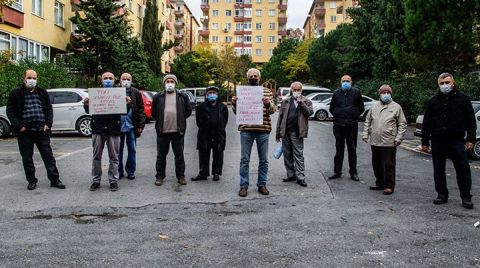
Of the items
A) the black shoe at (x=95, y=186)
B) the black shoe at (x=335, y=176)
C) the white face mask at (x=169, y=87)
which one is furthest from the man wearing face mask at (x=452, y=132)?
the black shoe at (x=95, y=186)

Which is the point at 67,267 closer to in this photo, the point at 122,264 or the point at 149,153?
the point at 122,264

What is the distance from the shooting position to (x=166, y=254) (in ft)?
16.3

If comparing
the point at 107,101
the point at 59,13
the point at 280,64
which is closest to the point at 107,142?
the point at 107,101

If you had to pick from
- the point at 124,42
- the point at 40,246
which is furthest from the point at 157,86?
the point at 40,246

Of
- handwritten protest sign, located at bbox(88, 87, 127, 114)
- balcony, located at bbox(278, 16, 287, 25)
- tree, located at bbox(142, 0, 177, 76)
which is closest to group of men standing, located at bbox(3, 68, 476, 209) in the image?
handwritten protest sign, located at bbox(88, 87, 127, 114)

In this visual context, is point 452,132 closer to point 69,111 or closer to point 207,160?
point 207,160

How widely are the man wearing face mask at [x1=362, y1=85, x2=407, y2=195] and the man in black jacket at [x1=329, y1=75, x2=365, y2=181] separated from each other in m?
0.75

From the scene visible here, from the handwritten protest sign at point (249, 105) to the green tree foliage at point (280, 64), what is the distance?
6595cm

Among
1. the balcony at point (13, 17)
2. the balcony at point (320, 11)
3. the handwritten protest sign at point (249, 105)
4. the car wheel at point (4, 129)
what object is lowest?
the car wheel at point (4, 129)

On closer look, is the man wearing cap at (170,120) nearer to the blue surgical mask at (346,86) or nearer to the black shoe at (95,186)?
the black shoe at (95,186)

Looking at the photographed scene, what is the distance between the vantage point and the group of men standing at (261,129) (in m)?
7.43

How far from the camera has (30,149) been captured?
27.2ft

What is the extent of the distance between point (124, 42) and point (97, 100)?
985 inches

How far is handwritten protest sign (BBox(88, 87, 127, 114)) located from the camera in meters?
8.21
